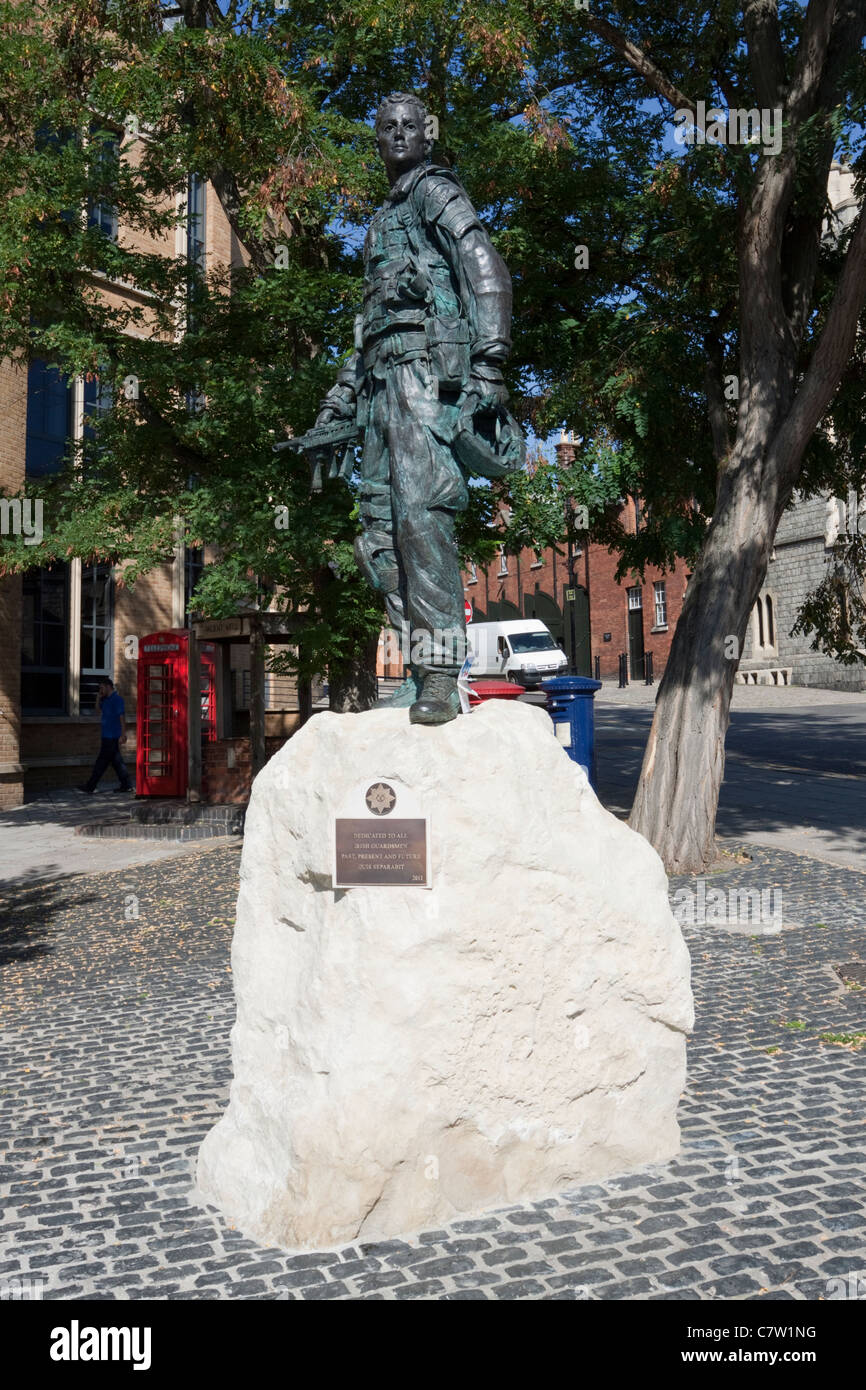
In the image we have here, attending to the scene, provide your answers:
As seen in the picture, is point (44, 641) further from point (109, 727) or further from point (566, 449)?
point (566, 449)

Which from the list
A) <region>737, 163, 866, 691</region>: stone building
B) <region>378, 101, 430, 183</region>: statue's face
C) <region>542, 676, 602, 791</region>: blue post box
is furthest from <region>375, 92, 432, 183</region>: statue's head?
<region>737, 163, 866, 691</region>: stone building

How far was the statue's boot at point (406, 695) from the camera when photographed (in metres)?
4.64

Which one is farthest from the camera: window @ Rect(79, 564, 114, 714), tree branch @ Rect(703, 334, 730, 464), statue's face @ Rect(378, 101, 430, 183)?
window @ Rect(79, 564, 114, 714)

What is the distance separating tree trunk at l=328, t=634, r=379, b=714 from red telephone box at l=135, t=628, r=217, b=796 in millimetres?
4162

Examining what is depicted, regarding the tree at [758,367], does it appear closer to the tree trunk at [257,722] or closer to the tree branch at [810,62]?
the tree branch at [810,62]

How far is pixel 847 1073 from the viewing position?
16.6 ft

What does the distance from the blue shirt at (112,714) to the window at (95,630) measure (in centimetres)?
241

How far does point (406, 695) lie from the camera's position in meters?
4.81

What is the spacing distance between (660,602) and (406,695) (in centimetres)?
3964

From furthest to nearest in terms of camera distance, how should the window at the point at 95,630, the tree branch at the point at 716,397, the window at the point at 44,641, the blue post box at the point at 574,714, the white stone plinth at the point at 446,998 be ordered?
the window at the point at 95,630, the window at the point at 44,641, the blue post box at the point at 574,714, the tree branch at the point at 716,397, the white stone plinth at the point at 446,998

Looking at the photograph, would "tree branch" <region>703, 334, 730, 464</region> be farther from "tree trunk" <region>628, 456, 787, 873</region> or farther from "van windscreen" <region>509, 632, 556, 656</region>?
"van windscreen" <region>509, 632, 556, 656</region>

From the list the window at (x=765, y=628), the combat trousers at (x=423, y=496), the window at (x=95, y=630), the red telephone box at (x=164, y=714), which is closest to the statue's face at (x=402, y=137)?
the combat trousers at (x=423, y=496)

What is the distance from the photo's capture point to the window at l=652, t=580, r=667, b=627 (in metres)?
42.8

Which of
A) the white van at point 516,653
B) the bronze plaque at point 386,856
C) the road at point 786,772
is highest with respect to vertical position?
the white van at point 516,653
